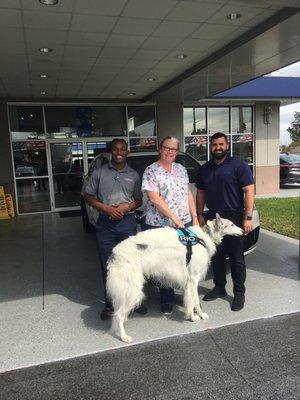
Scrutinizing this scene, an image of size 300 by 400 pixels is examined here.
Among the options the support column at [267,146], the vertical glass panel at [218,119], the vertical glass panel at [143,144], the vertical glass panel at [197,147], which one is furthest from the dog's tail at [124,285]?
the support column at [267,146]

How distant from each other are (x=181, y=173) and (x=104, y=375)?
2081 millimetres

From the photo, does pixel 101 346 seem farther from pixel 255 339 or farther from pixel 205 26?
pixel 205 26

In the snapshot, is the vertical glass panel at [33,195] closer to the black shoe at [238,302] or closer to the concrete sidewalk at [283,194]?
the concrete sidewalk at [283,194]

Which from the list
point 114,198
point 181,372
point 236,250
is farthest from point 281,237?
point 181,372

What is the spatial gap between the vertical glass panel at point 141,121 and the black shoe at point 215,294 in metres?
9.49

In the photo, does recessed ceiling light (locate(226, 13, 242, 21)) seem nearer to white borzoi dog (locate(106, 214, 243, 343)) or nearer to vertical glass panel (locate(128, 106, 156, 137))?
white borzoi dog (locate(106, 214, 243, 343))

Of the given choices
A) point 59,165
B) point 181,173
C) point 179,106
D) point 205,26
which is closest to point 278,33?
point 205,26

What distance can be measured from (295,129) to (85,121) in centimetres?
5525

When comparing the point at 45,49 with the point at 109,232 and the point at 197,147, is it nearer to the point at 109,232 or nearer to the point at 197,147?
the point at 109,232

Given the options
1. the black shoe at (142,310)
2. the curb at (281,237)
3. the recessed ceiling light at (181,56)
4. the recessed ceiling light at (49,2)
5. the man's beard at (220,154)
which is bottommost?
the curb at (281,237)

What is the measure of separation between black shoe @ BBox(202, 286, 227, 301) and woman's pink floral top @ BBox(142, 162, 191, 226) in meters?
1.05

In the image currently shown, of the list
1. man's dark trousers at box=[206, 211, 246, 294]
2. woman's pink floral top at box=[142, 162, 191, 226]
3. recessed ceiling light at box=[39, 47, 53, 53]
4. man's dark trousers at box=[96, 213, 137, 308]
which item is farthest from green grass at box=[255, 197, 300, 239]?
recessed ceiling light at box=[39, 47, 53, 53]

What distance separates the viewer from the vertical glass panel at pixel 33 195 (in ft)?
40.9

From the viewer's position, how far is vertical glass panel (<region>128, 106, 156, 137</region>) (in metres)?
13.3
